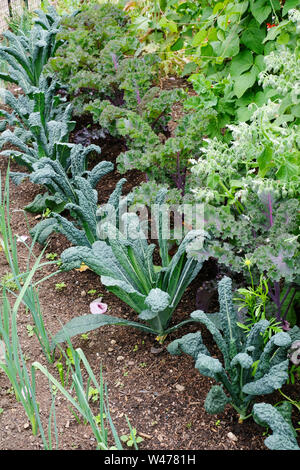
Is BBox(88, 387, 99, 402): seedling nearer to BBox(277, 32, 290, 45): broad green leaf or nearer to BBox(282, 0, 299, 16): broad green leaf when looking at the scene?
Result: BBox(277, 32, 290, 45): broad green leaf

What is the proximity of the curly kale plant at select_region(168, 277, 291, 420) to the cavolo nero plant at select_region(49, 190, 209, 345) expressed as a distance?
0.24 m

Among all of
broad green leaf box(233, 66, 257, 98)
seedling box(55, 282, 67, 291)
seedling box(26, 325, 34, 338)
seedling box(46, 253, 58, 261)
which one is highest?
broad green leaf box(233, 66, 257, 98)

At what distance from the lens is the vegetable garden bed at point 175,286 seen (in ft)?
6.01

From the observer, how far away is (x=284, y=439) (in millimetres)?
1580

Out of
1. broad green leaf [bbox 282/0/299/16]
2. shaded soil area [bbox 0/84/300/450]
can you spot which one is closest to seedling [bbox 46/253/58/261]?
shaded soil area [bbox 0/84/300/450]

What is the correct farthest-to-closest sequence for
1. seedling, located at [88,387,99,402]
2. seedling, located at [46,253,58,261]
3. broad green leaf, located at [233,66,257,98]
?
1. seedling, located at [46,253,58,261]
2. broad green leaf, located at [233,66,257,98]
3. seedling, located at [88,387,99,402]

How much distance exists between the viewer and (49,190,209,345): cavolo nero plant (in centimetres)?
214

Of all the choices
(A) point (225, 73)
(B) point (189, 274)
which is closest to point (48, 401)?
(B) point (189, 274)

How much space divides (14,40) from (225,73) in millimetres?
1949

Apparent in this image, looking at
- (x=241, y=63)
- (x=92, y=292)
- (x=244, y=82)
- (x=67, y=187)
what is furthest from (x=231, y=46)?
(x=92, y=292)

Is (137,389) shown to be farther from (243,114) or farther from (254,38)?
(254,38)

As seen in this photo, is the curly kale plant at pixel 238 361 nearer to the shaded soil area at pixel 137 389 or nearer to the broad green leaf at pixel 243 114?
the shaded soil area at pixel 137 389

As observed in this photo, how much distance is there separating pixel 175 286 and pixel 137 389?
47 centimetres
